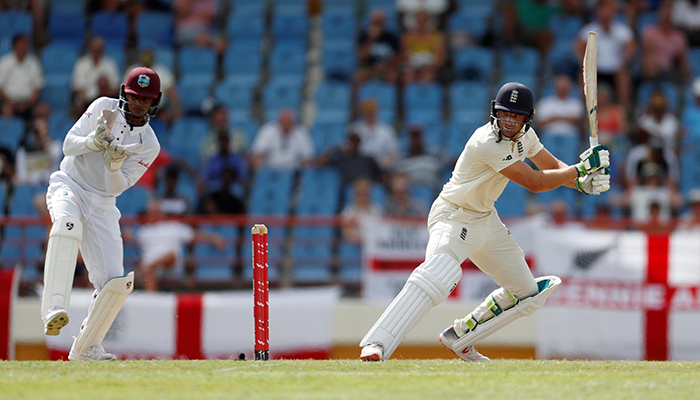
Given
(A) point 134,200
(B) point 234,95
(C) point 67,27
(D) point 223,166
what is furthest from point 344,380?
(C) point 67,27

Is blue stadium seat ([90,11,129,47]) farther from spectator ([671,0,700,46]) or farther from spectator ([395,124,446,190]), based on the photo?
spectator ([671,0,700,46])

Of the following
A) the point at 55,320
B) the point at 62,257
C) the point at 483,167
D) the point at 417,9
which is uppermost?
the point at 417,9

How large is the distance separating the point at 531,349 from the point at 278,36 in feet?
22.8

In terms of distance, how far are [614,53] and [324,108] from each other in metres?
4.28

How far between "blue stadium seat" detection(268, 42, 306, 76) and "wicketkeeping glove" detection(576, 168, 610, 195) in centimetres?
813

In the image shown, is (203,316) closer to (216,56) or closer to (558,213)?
(558,213)

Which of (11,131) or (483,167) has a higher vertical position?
(11,131)

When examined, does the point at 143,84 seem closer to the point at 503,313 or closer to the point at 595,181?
the point at 503,313

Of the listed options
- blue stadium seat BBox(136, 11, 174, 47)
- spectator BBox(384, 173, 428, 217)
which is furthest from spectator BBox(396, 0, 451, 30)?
blue stadium seat BBox(136, 11, 174, 47)

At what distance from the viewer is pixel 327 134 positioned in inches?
497

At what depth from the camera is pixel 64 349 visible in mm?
10086

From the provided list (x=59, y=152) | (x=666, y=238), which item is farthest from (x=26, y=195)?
(x=666, y=238)

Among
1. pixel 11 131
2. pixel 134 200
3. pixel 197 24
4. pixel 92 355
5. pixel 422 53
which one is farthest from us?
pixel 197 24

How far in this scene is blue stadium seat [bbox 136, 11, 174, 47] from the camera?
47.4ft
